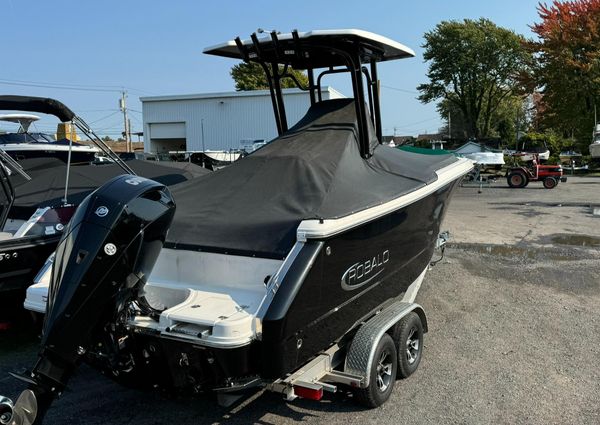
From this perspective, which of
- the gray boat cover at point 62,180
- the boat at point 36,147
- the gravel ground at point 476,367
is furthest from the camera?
the boat at point 36,147

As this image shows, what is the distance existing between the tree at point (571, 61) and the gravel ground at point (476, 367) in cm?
2620

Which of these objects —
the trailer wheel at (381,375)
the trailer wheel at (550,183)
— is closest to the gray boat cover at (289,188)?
the trailer wheel at (381,375)

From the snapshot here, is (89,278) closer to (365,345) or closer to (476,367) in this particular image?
(365,345)

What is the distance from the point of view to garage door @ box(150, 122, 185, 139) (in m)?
34.8

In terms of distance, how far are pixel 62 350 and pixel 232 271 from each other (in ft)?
3.79

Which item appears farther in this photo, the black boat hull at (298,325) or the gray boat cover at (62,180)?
the gray boat cover at (62,180)

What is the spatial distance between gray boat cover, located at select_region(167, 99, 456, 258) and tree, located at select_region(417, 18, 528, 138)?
132 ft

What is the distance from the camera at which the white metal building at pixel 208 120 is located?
32719 millimetres

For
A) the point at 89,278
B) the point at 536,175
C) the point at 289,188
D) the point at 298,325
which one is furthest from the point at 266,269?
the point at 536,175

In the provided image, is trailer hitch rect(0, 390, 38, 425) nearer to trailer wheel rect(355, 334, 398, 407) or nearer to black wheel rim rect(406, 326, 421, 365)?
trailer wheel rect(355, 334, 398, 407)

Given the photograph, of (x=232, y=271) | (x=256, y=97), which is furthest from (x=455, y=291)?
(x=256, y=97)

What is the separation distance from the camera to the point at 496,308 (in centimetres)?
569

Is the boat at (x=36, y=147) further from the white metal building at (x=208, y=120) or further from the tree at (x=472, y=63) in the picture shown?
the tree at (x=472, y=63)

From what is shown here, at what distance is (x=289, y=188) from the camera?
381cm
